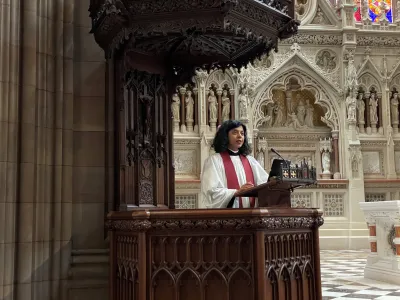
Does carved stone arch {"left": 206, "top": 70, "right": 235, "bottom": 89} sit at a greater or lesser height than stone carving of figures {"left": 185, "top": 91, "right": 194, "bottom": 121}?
greater

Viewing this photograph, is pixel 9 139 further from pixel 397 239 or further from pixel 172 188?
pixel 397 239

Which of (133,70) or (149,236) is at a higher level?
(133,70)

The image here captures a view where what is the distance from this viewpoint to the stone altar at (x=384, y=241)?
897cm

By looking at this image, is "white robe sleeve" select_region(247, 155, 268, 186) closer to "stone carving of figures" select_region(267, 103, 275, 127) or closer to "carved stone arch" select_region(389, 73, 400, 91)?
"stone carving of figures" select_region(267, 103, 275, 127)

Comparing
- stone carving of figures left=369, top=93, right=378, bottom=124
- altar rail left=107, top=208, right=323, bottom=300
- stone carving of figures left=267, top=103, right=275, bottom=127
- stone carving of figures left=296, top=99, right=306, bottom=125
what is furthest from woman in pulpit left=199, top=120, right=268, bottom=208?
stone carving of figures left=369, top=93, right=378, bottom=124

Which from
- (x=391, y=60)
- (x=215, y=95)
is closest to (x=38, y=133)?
(x=215, y=95)

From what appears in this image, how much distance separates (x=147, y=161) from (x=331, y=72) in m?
12.0

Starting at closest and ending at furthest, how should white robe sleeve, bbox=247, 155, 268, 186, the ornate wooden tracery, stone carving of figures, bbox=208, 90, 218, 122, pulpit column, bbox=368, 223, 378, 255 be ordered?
the ornate wooden tracery
white robe sleeve, bbox=247, 155, 268, 186
pulpit column, bbox=368, 223, 378, 255
stone carving of figures, bbox=208, 90, 218, 122

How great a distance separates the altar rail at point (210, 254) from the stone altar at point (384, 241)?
548 cm

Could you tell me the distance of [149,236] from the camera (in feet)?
13.0

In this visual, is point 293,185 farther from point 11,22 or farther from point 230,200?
point 11,22

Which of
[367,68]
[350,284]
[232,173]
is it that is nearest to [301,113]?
[367,68]

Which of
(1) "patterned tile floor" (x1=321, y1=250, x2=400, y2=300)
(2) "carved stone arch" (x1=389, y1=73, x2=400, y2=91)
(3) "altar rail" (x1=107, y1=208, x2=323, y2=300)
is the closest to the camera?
(3) "altar rail" (x1=107, y1=208, x2=323, y2=300)

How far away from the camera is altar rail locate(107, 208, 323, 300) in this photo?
383 cm
